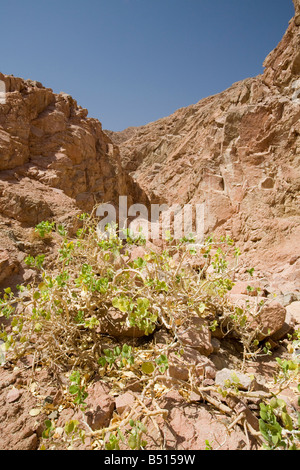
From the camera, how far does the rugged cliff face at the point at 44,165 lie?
12.5 feet

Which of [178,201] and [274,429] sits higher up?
[178,201]

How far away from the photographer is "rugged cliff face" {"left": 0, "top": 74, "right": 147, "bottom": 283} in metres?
3.81

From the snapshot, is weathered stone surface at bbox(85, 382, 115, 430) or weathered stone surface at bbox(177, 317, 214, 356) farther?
weathered stone surface at bbox(177, 317, 214, 356)

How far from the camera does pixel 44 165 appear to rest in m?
8.48

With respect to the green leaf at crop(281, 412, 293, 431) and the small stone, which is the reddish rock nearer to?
the small stone


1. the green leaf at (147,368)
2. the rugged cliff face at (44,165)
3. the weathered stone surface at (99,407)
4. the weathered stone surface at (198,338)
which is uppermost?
the rugged cliff face at (44,165)

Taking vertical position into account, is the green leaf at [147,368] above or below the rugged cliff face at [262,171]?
below

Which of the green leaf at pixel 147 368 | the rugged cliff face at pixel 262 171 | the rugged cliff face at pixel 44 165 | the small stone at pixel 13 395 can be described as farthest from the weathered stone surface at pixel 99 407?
the rugged cliff face at pixel 262 171

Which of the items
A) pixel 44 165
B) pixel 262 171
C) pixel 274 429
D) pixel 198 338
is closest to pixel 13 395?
pixel 198 338

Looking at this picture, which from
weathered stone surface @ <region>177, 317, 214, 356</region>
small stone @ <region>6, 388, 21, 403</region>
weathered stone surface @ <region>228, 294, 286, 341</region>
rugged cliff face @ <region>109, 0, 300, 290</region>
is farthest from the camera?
rugged cliff face @ <region>109, 0, 300, 290</region>

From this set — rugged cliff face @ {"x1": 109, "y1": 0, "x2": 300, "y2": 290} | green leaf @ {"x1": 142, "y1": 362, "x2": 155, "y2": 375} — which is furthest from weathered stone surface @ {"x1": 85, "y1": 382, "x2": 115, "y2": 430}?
rugged cliff face @ {"x1": 109, "y1": 0, "x2": 300, "y2": 290}

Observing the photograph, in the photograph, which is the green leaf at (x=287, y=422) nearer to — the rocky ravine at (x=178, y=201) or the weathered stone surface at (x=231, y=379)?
the rocky ravine at (x=178, y=201)

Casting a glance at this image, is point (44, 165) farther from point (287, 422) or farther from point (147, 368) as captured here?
point (287, 422)

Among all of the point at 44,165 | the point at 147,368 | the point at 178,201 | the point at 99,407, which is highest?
the point at 44,165
